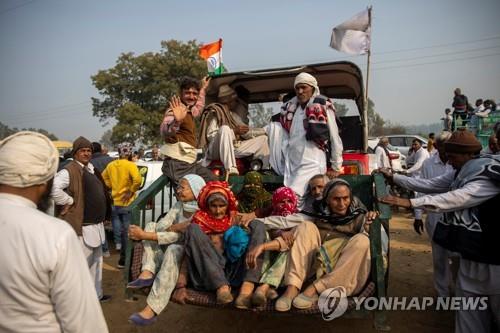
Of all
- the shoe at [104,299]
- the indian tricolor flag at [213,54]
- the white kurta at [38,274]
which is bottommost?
the shoe at [104,299]

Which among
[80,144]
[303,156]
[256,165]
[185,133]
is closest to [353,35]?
[256,165]

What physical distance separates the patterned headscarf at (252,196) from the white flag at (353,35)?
567cm

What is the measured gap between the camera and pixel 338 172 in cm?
371

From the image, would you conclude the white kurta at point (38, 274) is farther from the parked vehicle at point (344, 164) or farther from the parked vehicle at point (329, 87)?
the parked vehicle at point (329, 87)

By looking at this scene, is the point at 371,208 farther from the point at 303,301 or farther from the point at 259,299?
the point at 259,299

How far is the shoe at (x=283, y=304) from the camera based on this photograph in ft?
7.61

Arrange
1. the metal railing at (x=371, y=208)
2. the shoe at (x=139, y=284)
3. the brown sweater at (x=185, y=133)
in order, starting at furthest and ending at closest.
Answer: the brown sweater at (x=185, y=133) < the shoe at (x=139, y=284) < the metal railing at (x=371, y=208)

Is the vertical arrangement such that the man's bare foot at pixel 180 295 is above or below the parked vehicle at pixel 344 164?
below

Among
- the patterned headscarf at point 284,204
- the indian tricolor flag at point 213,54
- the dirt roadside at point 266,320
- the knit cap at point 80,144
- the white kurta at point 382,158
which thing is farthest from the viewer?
the white kurta at point 382,158

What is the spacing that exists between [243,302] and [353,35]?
7351mm

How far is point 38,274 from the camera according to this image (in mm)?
1249

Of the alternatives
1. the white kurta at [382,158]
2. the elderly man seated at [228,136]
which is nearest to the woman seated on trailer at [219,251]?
the elderly man seated at [228,136]

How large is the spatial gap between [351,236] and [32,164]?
2264 mm

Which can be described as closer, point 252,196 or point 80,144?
point 252,196
